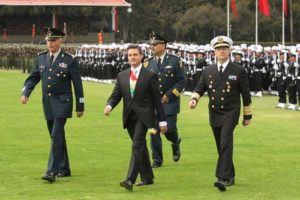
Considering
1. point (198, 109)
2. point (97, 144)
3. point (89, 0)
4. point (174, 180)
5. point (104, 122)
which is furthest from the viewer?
point (89, 0)

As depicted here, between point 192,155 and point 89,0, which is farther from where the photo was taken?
point 89,0

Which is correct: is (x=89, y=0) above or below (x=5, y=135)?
above

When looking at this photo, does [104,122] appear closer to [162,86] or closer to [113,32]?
[162,86]

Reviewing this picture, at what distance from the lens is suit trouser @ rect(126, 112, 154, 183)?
11891 millimetres

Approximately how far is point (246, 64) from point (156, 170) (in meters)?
22.7

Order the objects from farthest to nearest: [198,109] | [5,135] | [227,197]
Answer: [198,109] → [5,135] → [227,197]

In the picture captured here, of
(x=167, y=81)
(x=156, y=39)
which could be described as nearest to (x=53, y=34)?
(x=156, y=39)

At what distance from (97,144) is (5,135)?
8.96 feet

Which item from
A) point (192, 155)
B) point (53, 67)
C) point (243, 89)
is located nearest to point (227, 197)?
point (243, 89)

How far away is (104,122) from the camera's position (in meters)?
23.2

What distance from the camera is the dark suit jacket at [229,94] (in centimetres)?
1213

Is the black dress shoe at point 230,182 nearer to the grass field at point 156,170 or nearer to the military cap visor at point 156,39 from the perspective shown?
the grass field at point 156,170

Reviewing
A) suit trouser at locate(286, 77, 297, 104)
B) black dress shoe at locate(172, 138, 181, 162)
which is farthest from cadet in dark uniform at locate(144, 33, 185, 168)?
suit trouser at locate(286, 77, 297, 104)

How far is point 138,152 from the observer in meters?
11.9
